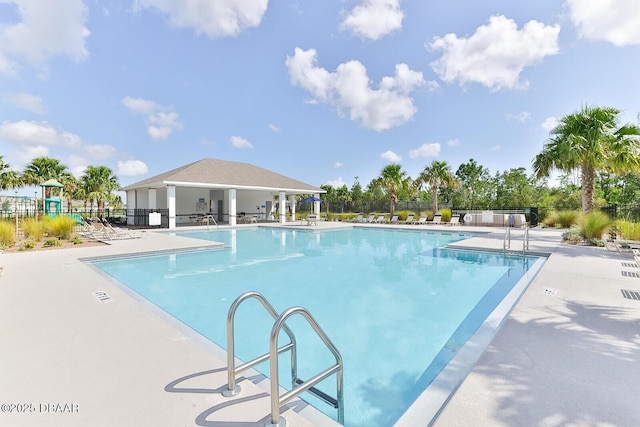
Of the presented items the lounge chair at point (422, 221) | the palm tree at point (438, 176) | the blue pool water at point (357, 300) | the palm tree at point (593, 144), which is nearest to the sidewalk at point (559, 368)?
the blue pool water at point (357, 300)

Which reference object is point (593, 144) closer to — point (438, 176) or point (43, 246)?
point (438, 176)

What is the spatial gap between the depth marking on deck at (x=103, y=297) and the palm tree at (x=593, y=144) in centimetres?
1656

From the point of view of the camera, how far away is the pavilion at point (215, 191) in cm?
2231

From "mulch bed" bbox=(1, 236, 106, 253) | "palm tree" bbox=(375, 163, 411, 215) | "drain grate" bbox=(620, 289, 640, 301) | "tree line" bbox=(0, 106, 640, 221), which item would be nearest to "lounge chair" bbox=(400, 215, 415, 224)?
"tree line" bbox=(0, 106, 640, 221)

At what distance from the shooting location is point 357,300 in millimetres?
6273

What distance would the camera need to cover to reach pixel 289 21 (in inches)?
719

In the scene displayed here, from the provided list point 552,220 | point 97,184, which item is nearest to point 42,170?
point 97,184

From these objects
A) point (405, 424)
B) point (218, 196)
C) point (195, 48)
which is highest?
point (195, 48)

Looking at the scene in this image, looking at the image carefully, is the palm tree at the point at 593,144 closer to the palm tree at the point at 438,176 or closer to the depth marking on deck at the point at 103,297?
the palm tree at the point at 438,176

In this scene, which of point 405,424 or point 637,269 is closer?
point 405,424

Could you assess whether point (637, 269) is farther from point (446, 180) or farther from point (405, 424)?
point (446, 180)

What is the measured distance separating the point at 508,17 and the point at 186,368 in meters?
18.9

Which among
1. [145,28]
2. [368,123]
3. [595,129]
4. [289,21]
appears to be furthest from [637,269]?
[368,123]

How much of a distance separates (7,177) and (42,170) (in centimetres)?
233
